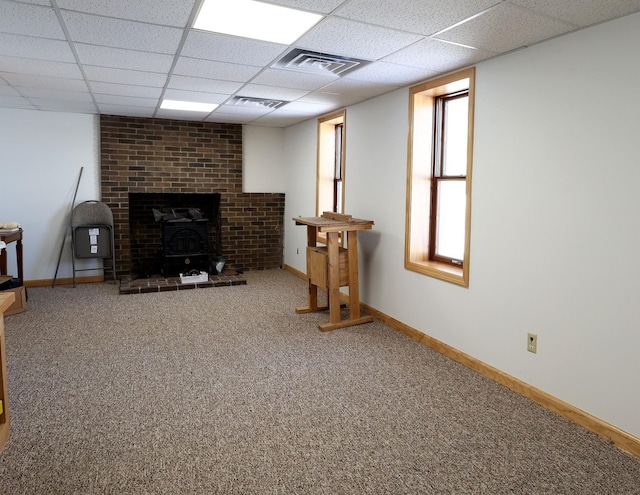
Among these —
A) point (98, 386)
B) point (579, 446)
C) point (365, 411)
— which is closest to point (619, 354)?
point (579, 446)

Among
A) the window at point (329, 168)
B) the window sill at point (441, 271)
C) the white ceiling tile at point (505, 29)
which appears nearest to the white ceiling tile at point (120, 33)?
the white ceiling tile at point (505, 29)

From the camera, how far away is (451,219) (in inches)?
152

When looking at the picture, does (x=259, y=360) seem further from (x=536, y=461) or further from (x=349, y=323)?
(x=536, y=461)

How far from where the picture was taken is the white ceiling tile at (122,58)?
3.01 m

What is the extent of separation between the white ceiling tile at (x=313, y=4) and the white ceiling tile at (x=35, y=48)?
1549 mm

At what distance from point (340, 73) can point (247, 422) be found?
2.58 metres

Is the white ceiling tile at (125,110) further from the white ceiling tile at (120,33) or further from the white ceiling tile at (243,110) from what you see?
the white ceiling tile at (120,33)

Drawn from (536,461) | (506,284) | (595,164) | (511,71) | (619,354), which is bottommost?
(536,461)

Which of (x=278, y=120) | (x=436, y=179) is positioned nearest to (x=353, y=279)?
(x=436, y=179)

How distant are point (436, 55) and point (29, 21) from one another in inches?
94.1

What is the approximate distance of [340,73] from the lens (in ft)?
11.6

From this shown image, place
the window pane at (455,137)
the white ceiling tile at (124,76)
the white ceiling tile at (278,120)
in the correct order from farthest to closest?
the white ceiling tile at (278,120)
the window pane at (455,137)
the white ceiling tile at (124,76)

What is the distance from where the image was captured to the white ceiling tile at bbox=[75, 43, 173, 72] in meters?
3.01

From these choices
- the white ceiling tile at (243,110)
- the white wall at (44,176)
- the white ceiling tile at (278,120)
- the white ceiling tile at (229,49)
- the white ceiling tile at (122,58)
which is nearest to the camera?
the white ceiling tile at (229,49)
